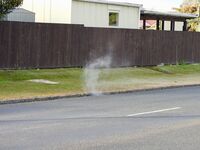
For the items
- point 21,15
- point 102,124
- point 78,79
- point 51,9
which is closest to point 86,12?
point 51,9

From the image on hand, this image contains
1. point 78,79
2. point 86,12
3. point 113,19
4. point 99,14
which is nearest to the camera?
point 78,79

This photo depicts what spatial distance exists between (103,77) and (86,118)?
11.9 meters

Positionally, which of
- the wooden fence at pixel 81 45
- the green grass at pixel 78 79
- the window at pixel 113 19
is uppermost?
the window at pixel 113 19

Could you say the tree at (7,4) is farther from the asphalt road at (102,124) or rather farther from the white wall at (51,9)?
the white wall at (51,9)

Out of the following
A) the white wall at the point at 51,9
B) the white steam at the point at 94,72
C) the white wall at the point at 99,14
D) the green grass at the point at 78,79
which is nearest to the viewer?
the green grass at the point at 78,79

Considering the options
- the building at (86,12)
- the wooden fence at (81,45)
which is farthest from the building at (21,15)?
the wooden fence at (81,45)

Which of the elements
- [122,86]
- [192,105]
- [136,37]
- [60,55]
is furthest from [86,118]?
[136,37]

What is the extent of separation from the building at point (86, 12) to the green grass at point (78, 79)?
4282mm

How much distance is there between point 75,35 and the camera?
26.6 meters

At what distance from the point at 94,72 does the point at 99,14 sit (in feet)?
22.9

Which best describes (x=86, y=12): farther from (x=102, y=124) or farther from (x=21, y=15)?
(x=102, y=124)

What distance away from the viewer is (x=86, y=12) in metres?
31.4

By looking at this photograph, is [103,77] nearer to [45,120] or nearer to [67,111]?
[67,111]

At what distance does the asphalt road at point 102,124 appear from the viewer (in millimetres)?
9430
